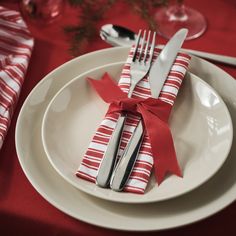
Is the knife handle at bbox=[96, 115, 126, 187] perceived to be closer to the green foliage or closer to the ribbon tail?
the ribbon tail

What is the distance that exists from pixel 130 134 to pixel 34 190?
144 millimetres

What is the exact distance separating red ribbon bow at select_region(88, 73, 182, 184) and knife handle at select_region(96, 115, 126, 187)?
0.02m

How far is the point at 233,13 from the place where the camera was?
807 millimetres

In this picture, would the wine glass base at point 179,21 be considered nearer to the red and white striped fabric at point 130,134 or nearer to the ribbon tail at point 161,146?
the red and white striped fabric at point 130,134

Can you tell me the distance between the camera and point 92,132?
24.4 inches

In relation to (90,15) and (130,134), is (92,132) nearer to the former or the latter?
(130,134)

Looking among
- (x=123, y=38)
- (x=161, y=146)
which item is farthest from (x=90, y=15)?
(x=161, y=146)

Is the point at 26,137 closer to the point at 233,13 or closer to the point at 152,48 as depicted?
the point at 152,48

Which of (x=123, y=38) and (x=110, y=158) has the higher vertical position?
(x=123, y=38)

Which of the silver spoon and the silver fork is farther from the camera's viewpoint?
the silver spoon

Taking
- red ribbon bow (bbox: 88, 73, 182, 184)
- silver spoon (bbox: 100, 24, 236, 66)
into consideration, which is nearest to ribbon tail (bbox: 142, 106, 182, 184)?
red ribbon bow (bbox: 88, 73, 182, 184)

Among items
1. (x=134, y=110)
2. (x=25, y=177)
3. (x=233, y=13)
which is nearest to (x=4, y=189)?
(x=25, y=177)

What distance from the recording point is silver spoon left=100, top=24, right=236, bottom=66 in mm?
712

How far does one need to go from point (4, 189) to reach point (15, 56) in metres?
0.25
